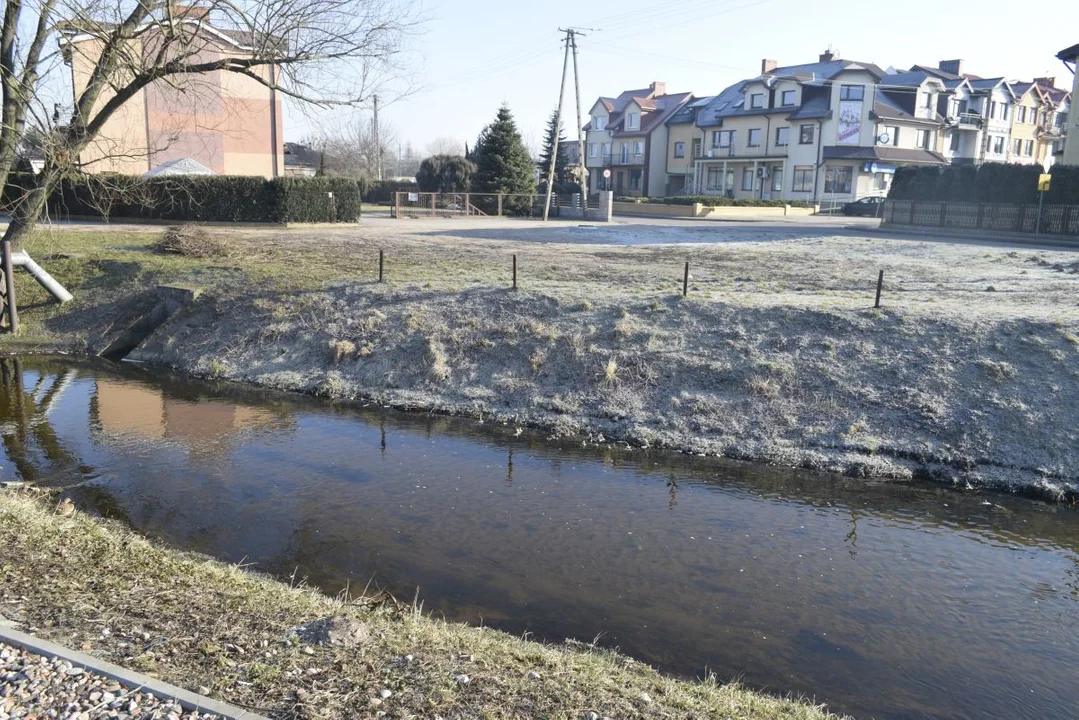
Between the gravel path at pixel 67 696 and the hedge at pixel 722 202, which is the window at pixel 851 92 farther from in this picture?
the gravel path at pixel 67 696

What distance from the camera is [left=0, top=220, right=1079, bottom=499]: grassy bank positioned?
1159 cm

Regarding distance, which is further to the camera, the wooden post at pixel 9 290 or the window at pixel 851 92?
the window at pixel 851 92

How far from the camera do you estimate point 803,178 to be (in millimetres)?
59438

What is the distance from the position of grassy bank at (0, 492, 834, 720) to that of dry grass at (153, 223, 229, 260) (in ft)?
52.7

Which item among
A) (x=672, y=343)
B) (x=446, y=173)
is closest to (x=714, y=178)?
(x=446, y=173)

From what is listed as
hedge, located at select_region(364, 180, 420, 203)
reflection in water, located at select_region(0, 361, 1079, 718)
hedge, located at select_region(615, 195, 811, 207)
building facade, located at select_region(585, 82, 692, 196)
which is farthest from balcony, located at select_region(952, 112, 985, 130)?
reflection in water, located at select_region(0, 361, 1079, 718)

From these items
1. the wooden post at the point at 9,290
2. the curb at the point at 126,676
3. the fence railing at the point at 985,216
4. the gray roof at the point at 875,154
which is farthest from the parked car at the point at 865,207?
the curb at the point at 126,676

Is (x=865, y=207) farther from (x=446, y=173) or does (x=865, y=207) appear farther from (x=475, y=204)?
(x=446, y=173)

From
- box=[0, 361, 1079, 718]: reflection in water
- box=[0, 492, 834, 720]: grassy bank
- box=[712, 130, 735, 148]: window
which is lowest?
box=[0, 361, 1079, 718]: reflection in water

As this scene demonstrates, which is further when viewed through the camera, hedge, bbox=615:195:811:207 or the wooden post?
hedge, bbox=615:195:811:207

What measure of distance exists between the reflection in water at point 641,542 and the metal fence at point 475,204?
110 ft

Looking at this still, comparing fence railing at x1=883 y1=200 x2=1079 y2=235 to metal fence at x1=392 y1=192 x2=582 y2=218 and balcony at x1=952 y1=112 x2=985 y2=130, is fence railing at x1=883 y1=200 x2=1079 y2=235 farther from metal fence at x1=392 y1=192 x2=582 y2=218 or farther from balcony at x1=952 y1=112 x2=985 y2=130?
balcony at x1=952 y1=112 x2=985 y2=130

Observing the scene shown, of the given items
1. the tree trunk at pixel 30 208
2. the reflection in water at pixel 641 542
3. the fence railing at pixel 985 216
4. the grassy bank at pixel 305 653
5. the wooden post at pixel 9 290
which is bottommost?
the reflection in water at pixel 641 542

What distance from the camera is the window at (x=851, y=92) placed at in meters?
56.9
